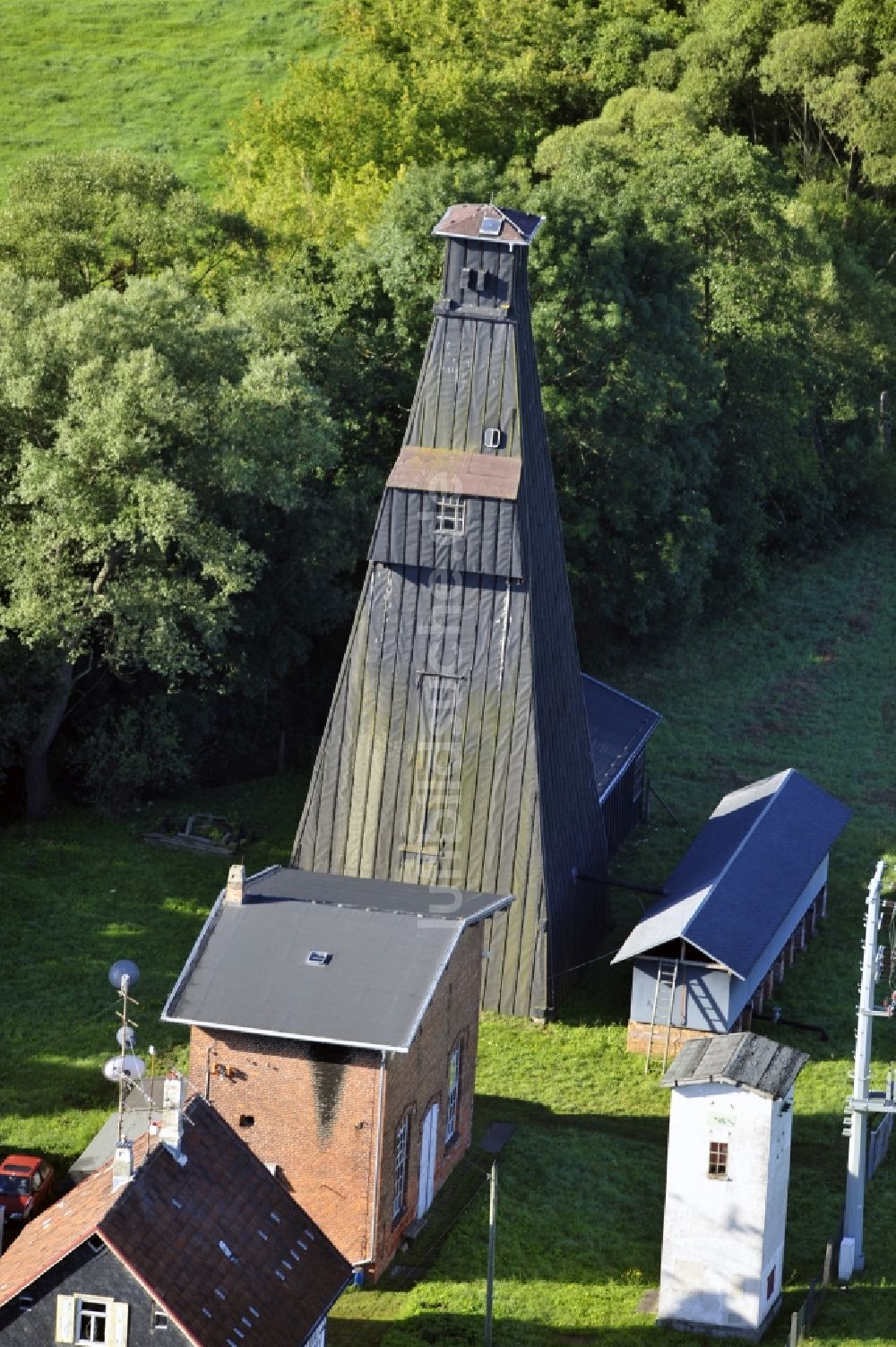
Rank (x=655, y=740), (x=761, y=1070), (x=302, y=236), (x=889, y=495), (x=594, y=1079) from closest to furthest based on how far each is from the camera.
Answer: (x=761, y=1070) < (x=594, y=1079) < (x=655, y=740) < (x=302, y=236) < (x=889, y=495)

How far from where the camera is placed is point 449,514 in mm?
57219

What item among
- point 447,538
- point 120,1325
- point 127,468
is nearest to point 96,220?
point 127,468

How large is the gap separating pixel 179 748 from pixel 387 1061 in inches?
946

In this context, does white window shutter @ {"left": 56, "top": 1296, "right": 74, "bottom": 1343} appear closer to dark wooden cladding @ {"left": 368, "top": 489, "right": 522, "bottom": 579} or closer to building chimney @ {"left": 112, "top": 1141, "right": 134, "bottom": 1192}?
building chimney @ {"left": 112, "top": 1141, "right": 134, "bottom": 1192}

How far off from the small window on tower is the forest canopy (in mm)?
22383

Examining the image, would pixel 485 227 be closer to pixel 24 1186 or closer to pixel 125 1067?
pixel 125 1067

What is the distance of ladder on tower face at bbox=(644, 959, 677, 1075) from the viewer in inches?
2239

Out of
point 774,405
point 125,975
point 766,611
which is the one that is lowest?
point 125,975

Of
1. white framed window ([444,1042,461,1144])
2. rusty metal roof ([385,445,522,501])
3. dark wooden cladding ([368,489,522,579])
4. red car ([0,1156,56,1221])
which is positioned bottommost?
red car ([0,1156,56,1221])

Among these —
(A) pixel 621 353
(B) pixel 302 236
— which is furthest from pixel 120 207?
(A) pixel 621 353

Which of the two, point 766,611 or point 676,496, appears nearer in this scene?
point 676,496

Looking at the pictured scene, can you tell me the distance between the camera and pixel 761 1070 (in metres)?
46.6

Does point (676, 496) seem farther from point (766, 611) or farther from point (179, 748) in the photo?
point (179, 748)

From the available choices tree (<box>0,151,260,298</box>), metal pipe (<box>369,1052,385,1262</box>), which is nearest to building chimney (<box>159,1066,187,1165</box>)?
metal pipe (<box>369,1052,385,1262</box>)
